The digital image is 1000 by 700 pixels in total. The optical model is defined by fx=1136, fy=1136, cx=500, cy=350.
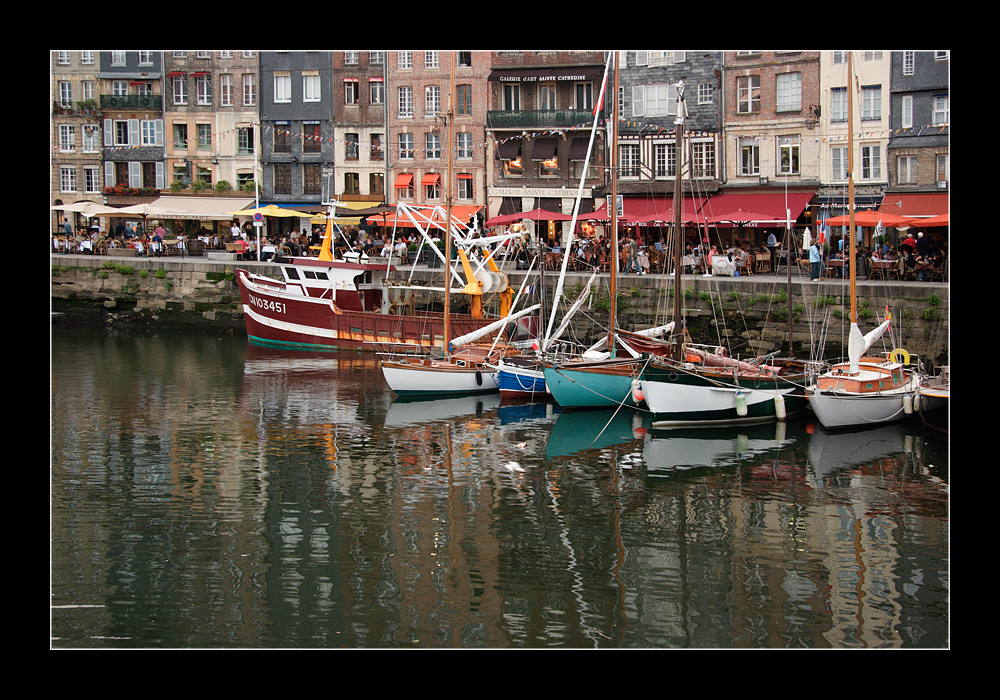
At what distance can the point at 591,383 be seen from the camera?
26781 mm

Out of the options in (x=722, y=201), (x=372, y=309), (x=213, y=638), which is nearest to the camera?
(x=213, y=638)

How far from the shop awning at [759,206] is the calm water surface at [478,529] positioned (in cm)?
1583

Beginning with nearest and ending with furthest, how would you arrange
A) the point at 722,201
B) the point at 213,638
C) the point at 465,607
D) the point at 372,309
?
the point at 213,638 < the point at 465,607 < the point at 372,309 < the point at 722,201

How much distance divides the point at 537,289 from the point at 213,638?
2356cm

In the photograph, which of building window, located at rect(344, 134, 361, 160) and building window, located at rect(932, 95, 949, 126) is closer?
building window, located at rect(932, 95, 949, 126)

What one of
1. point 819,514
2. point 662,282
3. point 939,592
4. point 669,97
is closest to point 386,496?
point 819,514

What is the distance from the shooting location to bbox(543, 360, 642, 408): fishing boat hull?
1049 inches

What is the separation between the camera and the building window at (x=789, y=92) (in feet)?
→ 143

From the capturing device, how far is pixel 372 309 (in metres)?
38.0

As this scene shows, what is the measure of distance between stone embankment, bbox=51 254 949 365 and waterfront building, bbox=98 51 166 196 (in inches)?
508

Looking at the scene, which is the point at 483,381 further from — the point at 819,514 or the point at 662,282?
the point at 819,514

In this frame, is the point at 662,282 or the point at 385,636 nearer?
the point at 385,636

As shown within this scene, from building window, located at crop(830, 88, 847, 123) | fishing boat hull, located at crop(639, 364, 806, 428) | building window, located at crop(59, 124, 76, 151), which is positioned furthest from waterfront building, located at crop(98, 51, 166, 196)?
fishing boat hull, located at crop(639, 364, 806, 428)

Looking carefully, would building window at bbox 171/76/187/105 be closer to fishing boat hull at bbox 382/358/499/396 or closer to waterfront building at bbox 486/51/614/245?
waterfront building at bbox 486/51/614/245
